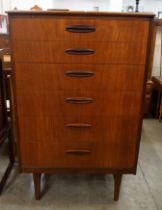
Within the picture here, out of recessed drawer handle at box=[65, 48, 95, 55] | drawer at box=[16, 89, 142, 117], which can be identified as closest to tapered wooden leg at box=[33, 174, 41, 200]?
drawer at box=[16, 89, 142, 117]

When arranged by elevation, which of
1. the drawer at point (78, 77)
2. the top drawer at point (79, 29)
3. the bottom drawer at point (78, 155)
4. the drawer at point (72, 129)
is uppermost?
the top drawer at point (79, 29)

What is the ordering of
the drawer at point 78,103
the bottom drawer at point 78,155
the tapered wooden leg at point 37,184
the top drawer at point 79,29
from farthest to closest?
the tapered wooden leg at point 37,184 → the bottom drawer at point 78,155 → the drawer at point 78,103 → the top drawer at point 79,29

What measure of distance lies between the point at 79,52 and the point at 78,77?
0.12 metres

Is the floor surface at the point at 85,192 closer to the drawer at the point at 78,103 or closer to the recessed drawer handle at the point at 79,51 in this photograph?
the drawer at the point at 78,103

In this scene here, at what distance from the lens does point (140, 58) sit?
3.34 feet

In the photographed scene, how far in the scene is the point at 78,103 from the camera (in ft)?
3.59

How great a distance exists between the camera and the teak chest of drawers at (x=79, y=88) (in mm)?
967

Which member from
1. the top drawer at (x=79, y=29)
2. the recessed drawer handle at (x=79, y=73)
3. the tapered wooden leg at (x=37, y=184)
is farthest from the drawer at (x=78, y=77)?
the tapered wooden leg at (x=37, y=184)

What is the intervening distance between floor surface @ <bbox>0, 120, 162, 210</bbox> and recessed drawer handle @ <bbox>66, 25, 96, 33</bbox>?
1039 millimetres

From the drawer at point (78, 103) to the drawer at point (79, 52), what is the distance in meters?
0.16

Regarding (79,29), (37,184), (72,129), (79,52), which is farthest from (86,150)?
(79,29)

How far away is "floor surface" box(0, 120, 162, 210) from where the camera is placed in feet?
4.37

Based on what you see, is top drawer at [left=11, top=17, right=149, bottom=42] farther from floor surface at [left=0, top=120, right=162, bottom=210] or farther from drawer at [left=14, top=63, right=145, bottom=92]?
floor surface at [left=0, top=120, right=162, bottom=210]

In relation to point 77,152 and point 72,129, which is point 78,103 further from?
point 77,152
